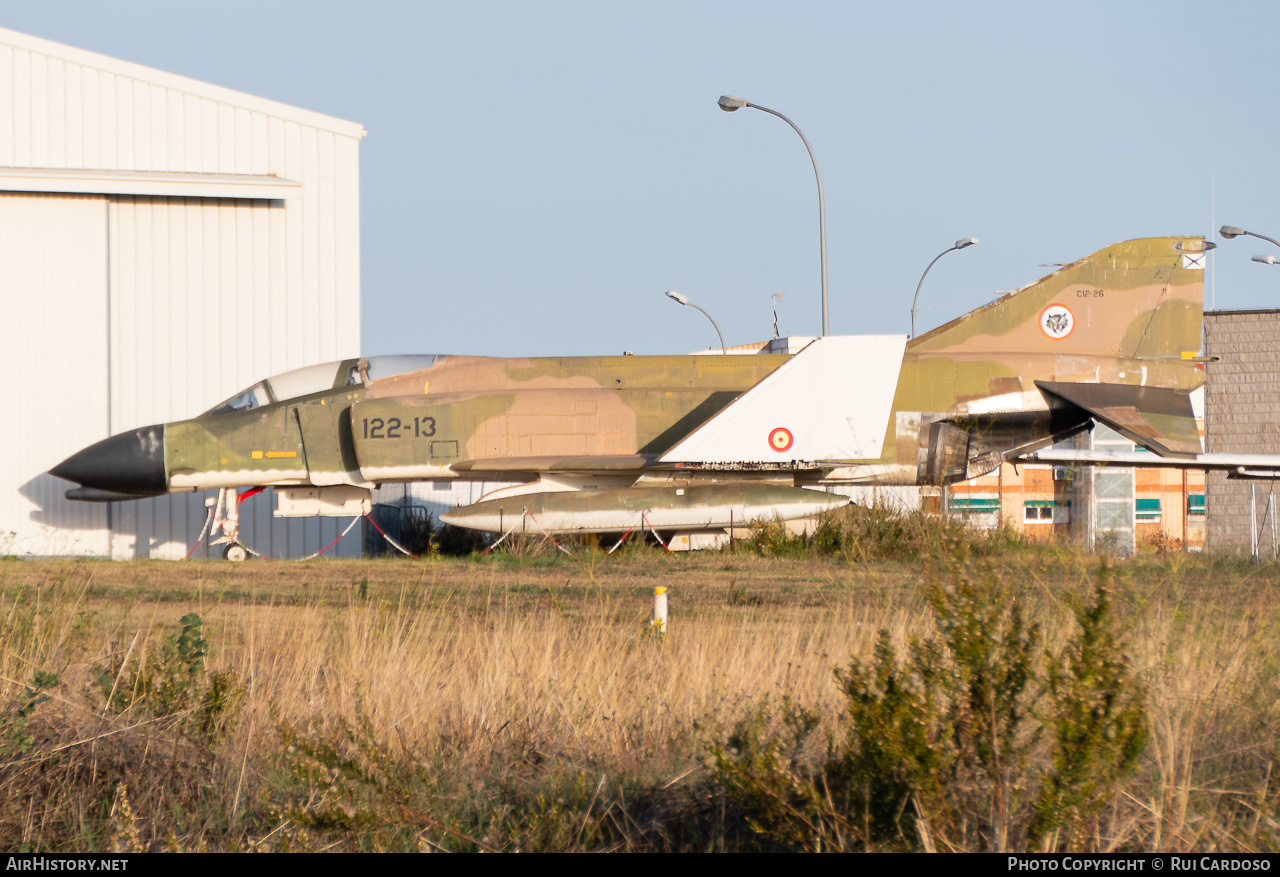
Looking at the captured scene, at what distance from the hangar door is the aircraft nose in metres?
3.54

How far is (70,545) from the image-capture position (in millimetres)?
18109

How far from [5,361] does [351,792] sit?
58.6 feet

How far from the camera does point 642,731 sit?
440cm

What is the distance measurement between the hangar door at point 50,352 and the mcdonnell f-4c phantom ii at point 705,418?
10.1 feet

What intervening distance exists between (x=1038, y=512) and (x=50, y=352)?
3070cm

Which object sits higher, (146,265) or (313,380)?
(146,265)

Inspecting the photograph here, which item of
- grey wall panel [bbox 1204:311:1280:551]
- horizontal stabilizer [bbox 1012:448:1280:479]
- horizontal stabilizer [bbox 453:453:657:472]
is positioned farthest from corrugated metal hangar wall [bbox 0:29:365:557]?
grey wall panel [bbox 1204:311:1280:551]

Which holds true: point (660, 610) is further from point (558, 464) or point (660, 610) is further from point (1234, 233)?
point (1234, 233)

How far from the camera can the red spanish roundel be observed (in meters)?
14.0

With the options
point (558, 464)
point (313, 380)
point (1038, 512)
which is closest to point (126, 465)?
point (313, 380)

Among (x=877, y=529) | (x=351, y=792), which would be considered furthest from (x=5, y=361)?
(x=351, y=792)

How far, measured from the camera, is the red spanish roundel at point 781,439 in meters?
14.0

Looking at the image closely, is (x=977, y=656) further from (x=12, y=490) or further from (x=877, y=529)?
(x=12, y=490)

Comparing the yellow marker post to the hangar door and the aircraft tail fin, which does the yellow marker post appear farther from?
the hangar door
